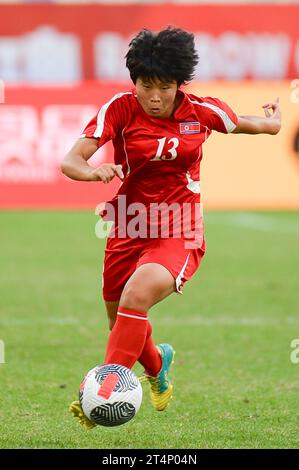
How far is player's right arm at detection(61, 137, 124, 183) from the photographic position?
4.66m

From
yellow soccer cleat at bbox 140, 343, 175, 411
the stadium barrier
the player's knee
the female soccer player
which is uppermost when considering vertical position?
the female soccer player

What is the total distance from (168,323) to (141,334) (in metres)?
3.82

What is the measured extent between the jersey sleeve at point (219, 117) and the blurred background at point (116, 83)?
12.4 metres

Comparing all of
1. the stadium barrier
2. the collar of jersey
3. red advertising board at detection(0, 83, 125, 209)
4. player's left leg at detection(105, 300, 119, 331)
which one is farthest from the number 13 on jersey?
the stadium barrier

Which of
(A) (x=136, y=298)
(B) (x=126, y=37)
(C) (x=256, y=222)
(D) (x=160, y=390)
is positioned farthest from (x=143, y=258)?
(B) (x=126, y=37)

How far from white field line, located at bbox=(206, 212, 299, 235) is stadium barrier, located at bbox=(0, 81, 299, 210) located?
1.23 feet

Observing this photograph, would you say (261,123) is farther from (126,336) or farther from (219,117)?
(126,336)

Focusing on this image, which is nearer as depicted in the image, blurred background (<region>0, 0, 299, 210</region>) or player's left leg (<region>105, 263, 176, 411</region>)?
player's left leg (<region>105, 263, 176, 411</region>)

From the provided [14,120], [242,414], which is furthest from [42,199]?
[242,414]

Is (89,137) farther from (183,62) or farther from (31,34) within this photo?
(31,34)

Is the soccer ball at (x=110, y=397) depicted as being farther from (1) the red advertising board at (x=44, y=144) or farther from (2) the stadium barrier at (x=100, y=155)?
(2) the stadium barrier at (x=100, y=155)

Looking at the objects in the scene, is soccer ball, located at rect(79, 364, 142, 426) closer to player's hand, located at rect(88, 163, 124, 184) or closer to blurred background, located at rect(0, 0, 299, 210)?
player's hand, located at rect(88, 163, 124, 184)

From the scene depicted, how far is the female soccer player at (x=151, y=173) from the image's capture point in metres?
5.15

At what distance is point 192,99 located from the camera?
5.53 m
